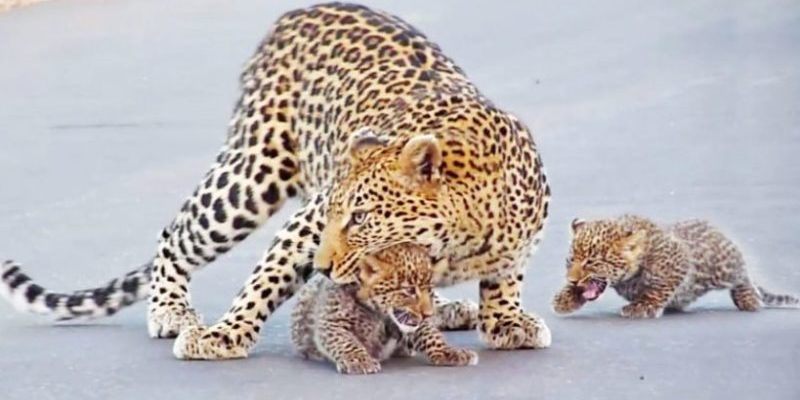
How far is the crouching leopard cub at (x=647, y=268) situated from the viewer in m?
11.0

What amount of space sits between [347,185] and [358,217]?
0.17 metres

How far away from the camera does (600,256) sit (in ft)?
36.0

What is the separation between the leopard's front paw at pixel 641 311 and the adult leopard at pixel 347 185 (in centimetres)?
87

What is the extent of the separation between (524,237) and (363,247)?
685mm

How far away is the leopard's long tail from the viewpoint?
11352mm

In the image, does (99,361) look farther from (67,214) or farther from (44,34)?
(44,34)

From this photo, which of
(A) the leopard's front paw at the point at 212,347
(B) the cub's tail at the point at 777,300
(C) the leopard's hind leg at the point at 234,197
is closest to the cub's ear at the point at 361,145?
(A) the leopard's front paw at the point at 212,347

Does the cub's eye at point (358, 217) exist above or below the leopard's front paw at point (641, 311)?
above

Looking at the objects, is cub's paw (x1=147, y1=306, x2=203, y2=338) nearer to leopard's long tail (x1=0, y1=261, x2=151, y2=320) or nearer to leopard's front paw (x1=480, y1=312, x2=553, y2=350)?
leopard's long tail (x1=0, y1=261, x2=151, y2=320)

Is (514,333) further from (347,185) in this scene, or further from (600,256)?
(347,185)

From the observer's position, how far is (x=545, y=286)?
12.0 metres

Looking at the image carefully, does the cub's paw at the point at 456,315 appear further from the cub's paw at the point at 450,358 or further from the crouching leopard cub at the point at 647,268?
the cub's paw at the point at 450,358

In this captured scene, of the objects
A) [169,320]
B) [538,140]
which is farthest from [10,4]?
[169,320]

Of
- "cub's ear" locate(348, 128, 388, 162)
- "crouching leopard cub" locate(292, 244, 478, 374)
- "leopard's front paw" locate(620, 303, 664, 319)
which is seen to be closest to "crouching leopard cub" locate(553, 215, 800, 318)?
"leopard's front paw" locate(620, 303, 664, 319)
